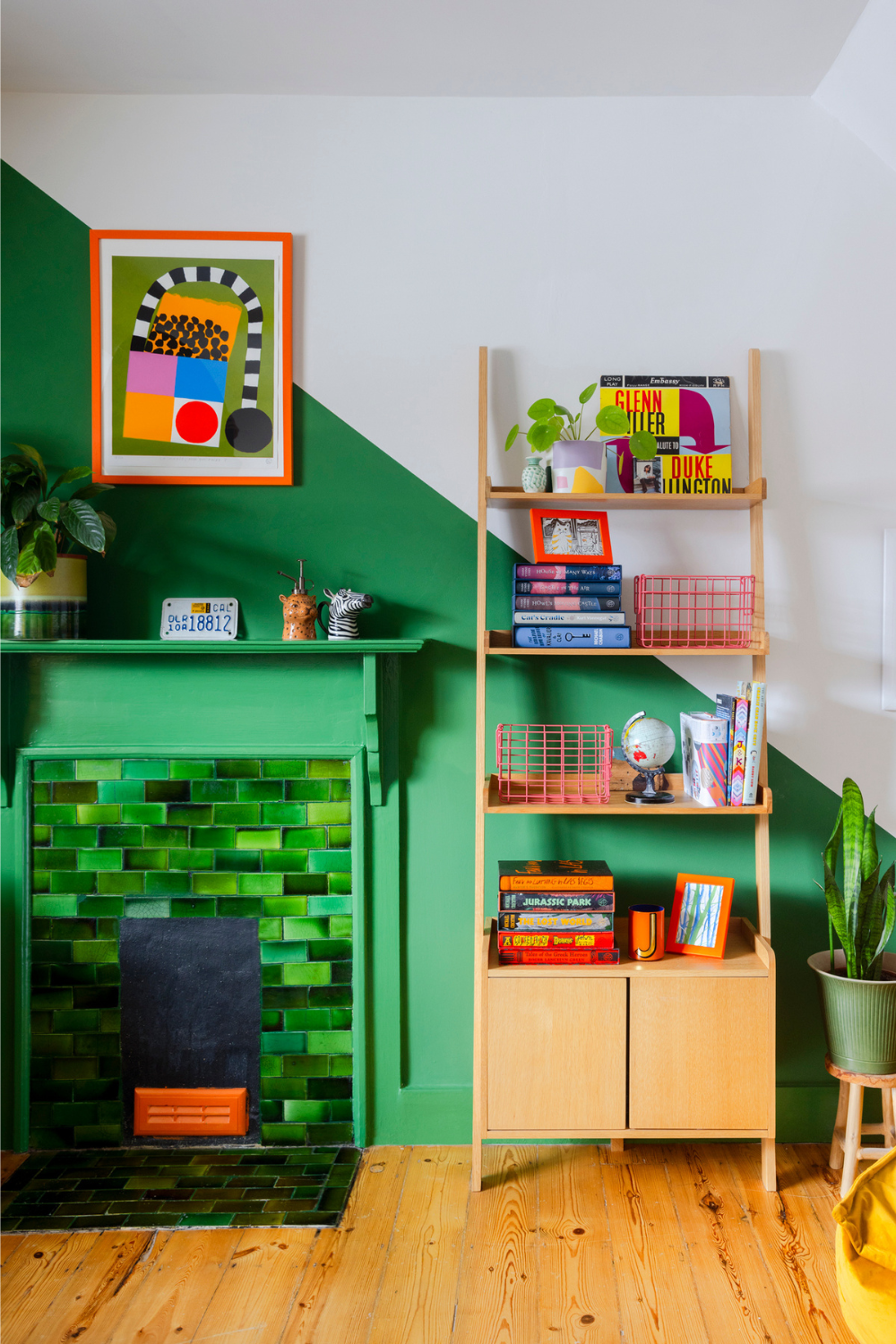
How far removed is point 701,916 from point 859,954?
380 millimetres

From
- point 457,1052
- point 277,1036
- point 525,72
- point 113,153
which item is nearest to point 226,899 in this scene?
point 277,1036

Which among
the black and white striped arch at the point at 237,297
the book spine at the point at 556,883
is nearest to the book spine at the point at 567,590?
the book spine at the point at 556,883

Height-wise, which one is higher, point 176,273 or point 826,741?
point 176,273

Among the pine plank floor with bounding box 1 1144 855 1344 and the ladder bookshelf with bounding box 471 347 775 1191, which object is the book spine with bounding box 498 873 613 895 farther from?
the pine plank floor with bounding box 1 1144 855 1344

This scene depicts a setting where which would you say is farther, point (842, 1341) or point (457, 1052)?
point (457, 1052)

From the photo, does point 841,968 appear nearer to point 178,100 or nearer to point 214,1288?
point 214,1288

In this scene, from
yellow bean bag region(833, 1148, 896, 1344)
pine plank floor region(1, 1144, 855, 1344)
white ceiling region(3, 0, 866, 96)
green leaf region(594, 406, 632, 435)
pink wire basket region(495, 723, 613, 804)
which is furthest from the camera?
pink wire basket region(495, 723, 613, 804)

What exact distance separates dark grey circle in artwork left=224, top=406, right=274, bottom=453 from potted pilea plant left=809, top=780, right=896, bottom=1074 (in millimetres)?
1779

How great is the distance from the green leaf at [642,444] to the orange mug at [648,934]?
45.3 inches

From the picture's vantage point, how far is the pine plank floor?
5.63 feet

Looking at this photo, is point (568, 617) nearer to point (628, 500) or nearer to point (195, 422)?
point (628, 500)

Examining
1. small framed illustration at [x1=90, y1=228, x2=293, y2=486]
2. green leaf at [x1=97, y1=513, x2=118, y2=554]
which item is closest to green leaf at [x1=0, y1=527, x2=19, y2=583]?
green leaf at [x1=97, y1=513, x2=118, y2=554]

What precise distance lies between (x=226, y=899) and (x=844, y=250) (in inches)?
97.3

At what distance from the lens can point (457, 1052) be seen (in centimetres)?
239
